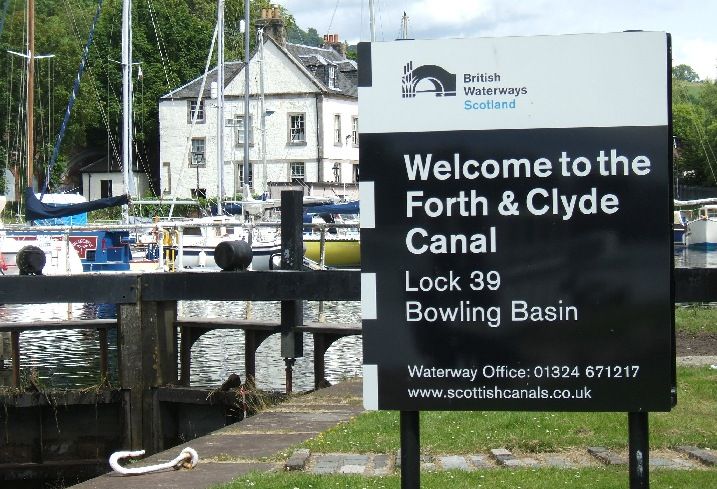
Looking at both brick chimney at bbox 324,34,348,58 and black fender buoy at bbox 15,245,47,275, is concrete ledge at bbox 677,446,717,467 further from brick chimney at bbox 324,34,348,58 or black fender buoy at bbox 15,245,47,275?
brick chimney at bbox 324,34,348,58

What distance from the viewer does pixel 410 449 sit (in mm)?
5051

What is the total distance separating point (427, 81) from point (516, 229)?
73 centimetres

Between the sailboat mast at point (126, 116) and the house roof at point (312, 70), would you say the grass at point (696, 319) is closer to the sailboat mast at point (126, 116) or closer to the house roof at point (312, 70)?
the sailboat mast at point (126, 116)

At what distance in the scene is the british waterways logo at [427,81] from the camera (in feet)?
15.7

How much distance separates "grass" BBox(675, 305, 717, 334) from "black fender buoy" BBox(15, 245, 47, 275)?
11234 millimetres

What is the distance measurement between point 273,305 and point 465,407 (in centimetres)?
3015

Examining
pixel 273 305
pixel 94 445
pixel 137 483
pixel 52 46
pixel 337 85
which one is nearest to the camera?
pixel 137 483

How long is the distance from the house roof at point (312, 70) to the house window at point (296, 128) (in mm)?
2310

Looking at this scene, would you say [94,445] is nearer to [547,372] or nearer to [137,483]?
[137,483]

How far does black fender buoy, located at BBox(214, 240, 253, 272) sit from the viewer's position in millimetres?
12992

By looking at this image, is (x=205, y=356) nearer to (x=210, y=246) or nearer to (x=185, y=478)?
(x=185, y=478)

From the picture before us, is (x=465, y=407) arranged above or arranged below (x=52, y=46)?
below

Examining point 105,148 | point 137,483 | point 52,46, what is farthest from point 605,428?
point 105,148

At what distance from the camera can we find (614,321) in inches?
188
